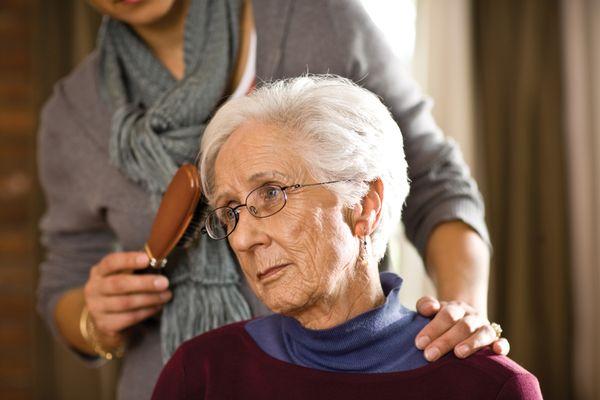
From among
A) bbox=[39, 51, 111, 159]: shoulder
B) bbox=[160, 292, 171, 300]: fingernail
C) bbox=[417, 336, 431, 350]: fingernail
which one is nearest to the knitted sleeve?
bbox=[39, 51, 111, 159]: shoulder

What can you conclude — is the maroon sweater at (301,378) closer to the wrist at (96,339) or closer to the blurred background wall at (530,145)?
the wrist at (96,339)

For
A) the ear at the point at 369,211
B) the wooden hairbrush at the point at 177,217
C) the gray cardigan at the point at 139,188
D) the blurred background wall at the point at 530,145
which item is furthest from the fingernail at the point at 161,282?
the blurred background wall at the point at 530,145

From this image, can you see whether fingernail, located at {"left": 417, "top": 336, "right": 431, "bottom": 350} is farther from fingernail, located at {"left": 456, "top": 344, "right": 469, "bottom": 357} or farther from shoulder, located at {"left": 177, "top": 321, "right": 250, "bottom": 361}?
shoulder, located at {"left": 177, "top": 321, "right": 250, "bottom": 361}

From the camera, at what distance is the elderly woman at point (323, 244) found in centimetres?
127

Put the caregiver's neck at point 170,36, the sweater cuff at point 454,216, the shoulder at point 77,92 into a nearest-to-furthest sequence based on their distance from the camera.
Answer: the sweater cuff at point 454,216 → the caregiver's neck at point 170,36 → the shoulder at point 77,92

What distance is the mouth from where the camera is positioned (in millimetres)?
1276

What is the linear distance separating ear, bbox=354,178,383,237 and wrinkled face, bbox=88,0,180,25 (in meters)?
0.64

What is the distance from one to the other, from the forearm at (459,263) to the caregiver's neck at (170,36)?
671 mm

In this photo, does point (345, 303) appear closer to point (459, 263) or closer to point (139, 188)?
point (459, 263)

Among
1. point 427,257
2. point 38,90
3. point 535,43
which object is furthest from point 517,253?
point 38,90

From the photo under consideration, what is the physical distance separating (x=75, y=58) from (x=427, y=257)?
8.84 feet

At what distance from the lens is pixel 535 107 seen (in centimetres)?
353

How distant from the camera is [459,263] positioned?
155 centimetres

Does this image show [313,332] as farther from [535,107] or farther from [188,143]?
[535,107]
